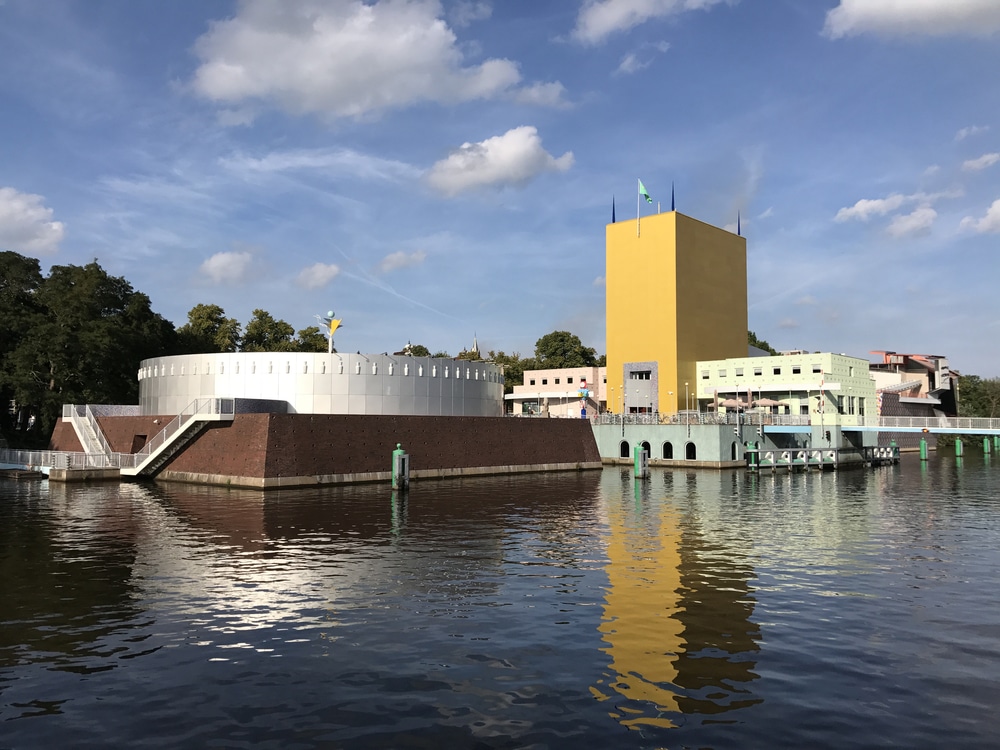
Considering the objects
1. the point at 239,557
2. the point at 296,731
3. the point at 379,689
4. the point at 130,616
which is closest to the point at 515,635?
the point at 379,689

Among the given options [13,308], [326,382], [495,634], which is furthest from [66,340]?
[495,634]

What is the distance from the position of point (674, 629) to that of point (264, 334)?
93.8 m

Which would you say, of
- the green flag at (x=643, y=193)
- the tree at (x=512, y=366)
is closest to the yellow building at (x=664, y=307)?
the green flag at (x=643, y=193)

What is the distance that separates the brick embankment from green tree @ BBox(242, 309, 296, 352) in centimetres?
4009

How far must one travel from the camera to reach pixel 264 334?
333ft

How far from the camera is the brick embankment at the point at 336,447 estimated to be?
1807 inches

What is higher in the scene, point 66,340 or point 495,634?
point 66,340

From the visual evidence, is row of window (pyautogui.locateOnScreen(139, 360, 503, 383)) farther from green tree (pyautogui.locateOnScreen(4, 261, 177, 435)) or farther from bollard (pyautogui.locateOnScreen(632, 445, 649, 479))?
bollard (pyautogui.locateOnScreen(632, 445, 649, 479))

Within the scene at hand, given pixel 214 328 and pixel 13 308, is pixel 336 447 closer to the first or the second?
pixel 13 308

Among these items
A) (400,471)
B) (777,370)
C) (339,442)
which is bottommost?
(400,471)

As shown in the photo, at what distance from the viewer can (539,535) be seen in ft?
92.1

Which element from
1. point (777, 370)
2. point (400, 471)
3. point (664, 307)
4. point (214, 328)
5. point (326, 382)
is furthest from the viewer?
point (214, 328)

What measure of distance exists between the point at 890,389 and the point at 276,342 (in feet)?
315

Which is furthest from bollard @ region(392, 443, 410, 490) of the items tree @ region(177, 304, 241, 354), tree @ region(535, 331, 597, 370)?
tree @ region(535, 331, 597, 370)
